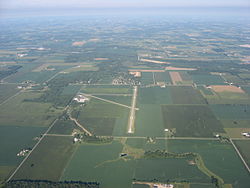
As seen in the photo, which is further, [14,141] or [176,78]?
[176,78]

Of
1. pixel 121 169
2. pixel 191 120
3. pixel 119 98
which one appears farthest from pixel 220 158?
pixel 119 98

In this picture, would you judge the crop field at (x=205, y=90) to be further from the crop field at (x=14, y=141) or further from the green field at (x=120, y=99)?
the crop field at (x=14, y=141)

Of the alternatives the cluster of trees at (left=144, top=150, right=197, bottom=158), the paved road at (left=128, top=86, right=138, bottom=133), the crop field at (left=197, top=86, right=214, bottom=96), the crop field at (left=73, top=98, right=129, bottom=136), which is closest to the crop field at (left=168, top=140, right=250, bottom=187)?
the cluster of trees at (left=144, top=150, right=197, bottom=158)

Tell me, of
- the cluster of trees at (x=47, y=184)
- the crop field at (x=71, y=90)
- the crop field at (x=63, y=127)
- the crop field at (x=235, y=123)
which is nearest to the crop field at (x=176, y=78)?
the crop field at (x=235, y=123)

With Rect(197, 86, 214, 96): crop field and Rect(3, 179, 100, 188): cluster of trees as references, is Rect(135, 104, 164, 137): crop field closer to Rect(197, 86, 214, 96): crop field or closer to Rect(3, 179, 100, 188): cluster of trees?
Rect(3, 179, 100, 188): cluster of trees

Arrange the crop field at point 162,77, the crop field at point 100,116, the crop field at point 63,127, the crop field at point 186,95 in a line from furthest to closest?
the crop field at point 162,77 → the crop field at point 186,95 → the crop field at point 100,116 → the crop field at point 63,127

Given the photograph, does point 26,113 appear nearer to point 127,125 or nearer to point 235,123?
point 127,125
